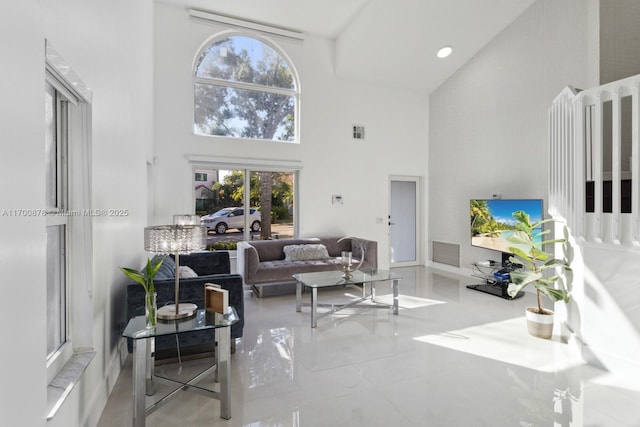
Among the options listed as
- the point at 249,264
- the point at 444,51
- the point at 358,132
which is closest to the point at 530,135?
the point at 444,51

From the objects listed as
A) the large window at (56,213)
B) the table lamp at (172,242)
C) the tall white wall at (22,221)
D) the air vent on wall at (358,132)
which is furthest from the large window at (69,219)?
the air vent on wall at (358,132)

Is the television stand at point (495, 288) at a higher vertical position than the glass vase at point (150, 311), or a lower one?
lower

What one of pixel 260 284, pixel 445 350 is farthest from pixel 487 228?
pixel 260 284

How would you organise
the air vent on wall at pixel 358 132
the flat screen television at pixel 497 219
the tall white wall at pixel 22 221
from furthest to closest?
the air vent on wall at pixel 358 132
the flat screen television at pixel 497 219
the tall white wall at pixel 22 221

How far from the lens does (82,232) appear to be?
192cm

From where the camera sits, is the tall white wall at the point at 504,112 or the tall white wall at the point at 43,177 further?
the tall white wall at the point at 504,112

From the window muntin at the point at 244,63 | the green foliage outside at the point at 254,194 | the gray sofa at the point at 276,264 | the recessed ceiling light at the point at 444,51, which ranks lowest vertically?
the gray sofa at the point at 276,264

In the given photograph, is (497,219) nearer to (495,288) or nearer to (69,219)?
(495,288)

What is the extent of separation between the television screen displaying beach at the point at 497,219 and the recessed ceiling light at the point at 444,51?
110 inches

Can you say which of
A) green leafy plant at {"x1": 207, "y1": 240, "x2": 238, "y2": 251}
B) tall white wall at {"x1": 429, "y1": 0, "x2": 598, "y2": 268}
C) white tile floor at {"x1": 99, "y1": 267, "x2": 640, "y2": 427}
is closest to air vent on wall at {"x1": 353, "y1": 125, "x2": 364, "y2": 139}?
tall white wall at {"x1": 429, "y1": 0, "x2": 598, "y2": 268}

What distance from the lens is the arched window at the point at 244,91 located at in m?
5.60

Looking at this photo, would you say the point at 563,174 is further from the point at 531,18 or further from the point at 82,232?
the point at 82,232

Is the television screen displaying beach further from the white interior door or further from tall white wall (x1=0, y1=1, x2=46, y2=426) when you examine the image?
tall white wall (x1=0, y1=1, x2=46, y2=426)

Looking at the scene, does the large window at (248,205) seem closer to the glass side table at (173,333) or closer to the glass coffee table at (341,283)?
the glass coffee table at (341,283)
